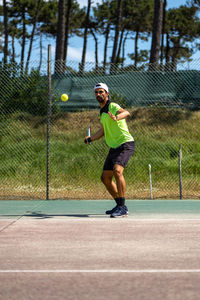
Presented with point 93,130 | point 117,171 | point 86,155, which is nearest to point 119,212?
point 117,171

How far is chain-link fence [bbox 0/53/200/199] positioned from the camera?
1173 cm

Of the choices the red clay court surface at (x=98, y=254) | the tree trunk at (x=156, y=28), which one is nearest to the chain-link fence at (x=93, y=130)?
the red clay court surface at (x=98, y=254)

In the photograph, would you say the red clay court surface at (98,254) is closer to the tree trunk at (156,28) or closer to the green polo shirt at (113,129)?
the green polo shirt at (113,129)

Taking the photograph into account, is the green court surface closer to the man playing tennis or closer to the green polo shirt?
the man playing tennis

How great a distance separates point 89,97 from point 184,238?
7.25m

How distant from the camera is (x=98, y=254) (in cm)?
521

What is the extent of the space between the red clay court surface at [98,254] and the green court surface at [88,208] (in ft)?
0.05

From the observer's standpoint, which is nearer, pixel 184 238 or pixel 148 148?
pixel 184 238

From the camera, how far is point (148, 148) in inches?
529

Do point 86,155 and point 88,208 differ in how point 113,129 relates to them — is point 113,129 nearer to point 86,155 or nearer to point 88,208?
point 88,208

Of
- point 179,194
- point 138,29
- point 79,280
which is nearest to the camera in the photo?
point 79,280

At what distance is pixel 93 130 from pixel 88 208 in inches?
205

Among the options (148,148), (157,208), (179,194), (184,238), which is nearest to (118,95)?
(148,148)

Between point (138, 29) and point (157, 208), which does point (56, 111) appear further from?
point (138, 29)
